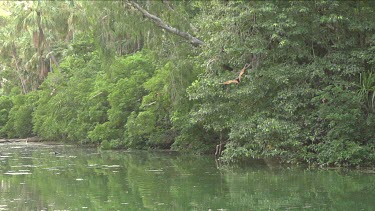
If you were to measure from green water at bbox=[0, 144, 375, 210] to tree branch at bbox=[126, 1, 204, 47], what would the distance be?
3.79 metres

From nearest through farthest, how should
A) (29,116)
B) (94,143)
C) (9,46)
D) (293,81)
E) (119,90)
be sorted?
1. (293,81)
2. (119,90)
3. (94,143)
4. (29,116)
5. (9,46)

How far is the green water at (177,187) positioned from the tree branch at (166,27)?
379cm

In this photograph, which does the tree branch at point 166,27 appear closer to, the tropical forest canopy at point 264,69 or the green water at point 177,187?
the tropical forest canopy at point 264,69

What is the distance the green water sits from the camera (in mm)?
11781

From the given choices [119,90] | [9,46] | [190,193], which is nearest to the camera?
[190,193]

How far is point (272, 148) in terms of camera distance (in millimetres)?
18844

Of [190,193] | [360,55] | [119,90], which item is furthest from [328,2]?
[119,90]

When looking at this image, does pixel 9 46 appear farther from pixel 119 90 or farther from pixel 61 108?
pixel 119 90

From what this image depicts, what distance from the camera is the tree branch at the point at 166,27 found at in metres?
A: 20.6

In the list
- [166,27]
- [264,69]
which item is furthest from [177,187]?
[166,27]

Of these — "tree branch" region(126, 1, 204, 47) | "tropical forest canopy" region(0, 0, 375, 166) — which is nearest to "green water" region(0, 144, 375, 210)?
"tropical forest canopy" region(0, 0, 375, 166)

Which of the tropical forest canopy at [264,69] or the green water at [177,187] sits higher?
the tropical forest canopy at [264,69]

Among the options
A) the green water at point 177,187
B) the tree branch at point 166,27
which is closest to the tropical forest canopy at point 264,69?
the tree branch at point 166,27

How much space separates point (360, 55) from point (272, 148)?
3.42m
